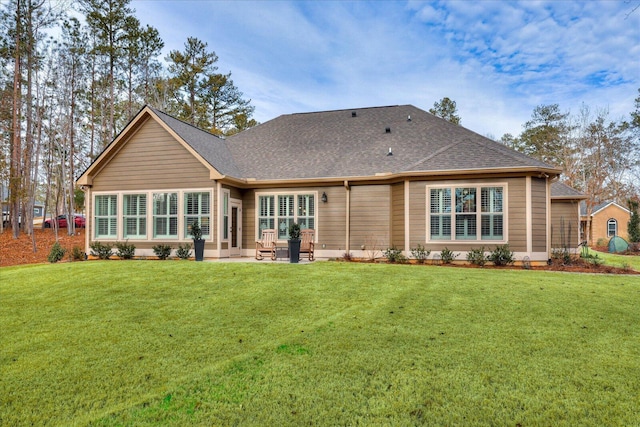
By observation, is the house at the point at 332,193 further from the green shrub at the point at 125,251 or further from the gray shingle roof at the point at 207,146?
the green shrub at the point at 125,251

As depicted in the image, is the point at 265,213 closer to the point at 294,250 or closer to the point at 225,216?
the point at 225,216

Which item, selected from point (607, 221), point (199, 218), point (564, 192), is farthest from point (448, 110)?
point (199, 218)

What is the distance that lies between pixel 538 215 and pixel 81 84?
89.3 ft

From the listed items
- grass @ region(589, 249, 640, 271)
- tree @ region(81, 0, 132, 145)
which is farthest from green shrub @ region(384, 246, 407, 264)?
tree @ region(81, 0, 132, 145)

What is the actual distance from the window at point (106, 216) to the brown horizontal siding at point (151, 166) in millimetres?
412

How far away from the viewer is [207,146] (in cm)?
1433

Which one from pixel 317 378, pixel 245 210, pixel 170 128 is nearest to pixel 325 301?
pixel 317 378

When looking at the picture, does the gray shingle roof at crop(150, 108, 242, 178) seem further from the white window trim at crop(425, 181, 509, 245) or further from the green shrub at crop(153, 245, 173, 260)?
the white window trim at crop(425, 181, 509, 245)

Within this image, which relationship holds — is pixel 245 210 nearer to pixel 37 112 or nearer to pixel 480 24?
pixel 480 24

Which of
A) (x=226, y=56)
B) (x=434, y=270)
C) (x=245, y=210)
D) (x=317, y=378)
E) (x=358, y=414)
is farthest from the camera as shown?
(x=226, y=56)

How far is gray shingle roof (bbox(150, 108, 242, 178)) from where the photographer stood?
13.0 metres

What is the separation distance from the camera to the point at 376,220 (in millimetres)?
12773

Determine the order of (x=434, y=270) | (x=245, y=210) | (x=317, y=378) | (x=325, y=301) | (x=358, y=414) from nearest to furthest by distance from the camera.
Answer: (x=358, y=414) < (x=317, y=378) < (x=325, y=301) < (x=434, y=270) < (x=245, y=210)

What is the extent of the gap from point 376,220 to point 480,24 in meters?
8.80
